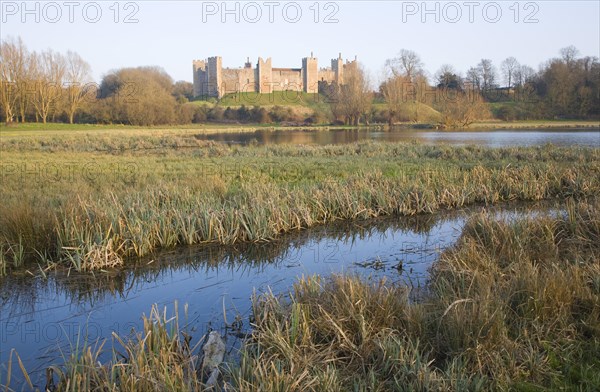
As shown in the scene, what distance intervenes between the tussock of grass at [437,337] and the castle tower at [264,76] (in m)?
91.3

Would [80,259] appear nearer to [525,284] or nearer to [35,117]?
[525,284]

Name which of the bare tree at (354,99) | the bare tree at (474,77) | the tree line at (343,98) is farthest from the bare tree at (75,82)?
the bare tree at (474,77)

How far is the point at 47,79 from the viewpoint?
4869cm

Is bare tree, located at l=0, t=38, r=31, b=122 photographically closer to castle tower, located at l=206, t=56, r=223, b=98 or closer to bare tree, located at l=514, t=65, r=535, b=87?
castle tower, located at l=206, t=56, r=223, b=98

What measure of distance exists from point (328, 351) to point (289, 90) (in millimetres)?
93723

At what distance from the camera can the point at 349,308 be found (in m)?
4.66

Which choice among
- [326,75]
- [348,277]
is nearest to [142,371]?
[348,277]

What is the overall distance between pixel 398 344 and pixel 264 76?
94.3 metres

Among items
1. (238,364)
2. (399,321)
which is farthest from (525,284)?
(238,364)

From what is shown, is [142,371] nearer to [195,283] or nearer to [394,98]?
[195,283]

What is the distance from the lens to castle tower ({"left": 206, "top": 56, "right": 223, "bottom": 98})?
9006 centimetres

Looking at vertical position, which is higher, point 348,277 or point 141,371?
point 348,277

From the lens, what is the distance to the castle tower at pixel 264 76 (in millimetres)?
93188

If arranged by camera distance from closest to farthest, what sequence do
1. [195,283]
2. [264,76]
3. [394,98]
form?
[195,283] < [394,98] < [264,76]
